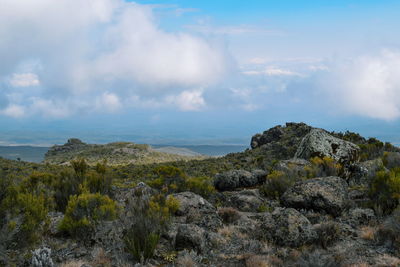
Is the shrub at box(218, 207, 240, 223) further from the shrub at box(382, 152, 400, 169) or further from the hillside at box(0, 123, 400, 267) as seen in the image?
the shrub at box(382, 152, 400, 169)

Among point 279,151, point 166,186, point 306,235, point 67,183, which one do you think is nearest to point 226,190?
point 166,186

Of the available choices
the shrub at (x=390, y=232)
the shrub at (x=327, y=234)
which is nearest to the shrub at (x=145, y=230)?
the shrub at (x=327, y=234)

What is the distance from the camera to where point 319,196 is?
11430 mm

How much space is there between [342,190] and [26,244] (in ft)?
31.6

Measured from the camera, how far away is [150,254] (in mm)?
7895

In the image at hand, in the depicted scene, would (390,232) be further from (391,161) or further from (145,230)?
(391,161)

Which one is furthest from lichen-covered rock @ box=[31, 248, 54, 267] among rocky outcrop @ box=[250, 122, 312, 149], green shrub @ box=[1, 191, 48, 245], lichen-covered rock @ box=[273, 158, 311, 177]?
rocky outcrop @ box=[250, 122, 312, 149]

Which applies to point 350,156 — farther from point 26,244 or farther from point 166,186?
point 26,244

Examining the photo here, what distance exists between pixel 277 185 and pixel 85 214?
837 cm

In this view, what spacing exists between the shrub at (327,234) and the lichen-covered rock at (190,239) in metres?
2.95

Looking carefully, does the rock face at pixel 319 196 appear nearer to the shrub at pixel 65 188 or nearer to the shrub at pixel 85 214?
the shrub at pixel 85 214

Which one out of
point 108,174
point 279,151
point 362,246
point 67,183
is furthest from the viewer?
point 279,151

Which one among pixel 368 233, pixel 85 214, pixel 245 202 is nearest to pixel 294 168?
pixel 245 202

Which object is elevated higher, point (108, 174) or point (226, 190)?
point (108, 174)
